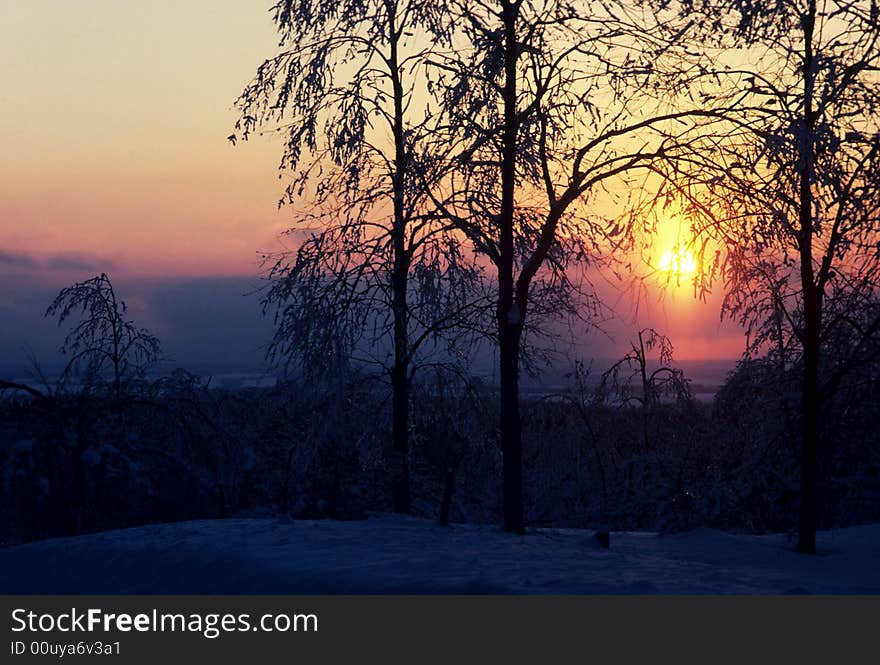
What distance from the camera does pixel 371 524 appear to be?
1282 cm

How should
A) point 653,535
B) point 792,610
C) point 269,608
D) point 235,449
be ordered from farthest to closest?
1. point 235,449
2. point 653,535
3. point 269,608
4. point 792,610

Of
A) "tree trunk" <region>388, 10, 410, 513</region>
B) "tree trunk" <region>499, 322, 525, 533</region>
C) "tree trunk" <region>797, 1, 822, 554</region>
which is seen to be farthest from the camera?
"tree trunk" <region>388, 10, 410, 513</region>

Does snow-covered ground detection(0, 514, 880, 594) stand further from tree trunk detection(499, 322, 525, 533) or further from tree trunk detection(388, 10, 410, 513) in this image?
tree trunk detection(388, 10, 410, 513)

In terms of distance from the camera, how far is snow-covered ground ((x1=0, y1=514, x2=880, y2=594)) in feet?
26.3

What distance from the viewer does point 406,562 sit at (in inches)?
347

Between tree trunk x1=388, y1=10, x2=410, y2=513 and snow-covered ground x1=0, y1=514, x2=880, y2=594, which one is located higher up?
tree trunk x1=388, y1=10, x2=410, y2=513

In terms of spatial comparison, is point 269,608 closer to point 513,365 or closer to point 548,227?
point 513,365

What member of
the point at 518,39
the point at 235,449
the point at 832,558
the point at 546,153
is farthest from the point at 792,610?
the point at 235,449

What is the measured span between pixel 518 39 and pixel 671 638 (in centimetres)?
923

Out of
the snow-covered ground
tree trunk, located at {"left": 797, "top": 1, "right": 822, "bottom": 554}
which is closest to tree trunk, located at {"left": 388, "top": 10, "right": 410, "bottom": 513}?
the snow-covered ground

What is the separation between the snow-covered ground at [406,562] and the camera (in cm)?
803

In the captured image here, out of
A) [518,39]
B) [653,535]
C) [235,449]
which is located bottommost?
[653,535]

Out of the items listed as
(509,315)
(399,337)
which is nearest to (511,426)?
(509,315)

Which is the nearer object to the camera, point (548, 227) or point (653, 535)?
point (548, 227)
